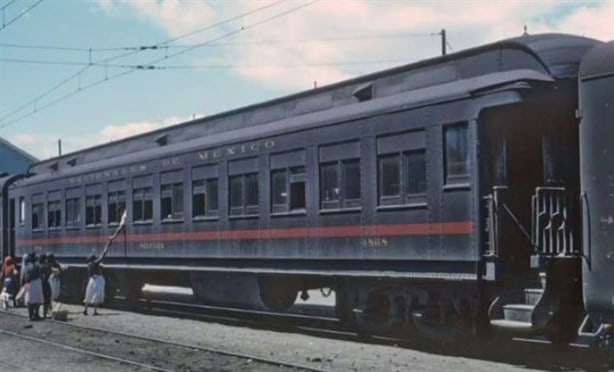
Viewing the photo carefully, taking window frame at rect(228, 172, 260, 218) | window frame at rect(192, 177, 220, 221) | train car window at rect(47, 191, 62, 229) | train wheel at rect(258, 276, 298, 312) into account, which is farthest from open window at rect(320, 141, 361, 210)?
train car window at rect(47, 191, 62, 229)

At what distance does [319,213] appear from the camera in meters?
16.8

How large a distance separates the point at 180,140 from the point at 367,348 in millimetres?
9775

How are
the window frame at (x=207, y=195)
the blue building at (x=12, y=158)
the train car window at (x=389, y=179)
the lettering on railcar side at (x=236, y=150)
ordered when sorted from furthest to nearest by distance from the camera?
1. the blue building at (x=12, y=158)
2. the window frame at (x=207, y=195)
3. the lettering on railcar side at (x=236, y=150)
4. the train car window at (x=389, y=179)

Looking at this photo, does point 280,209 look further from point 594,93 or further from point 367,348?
point 594,93

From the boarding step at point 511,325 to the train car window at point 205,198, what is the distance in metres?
8.59

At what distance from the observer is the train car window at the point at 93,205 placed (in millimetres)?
25938

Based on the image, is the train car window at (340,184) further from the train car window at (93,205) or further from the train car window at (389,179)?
the train car window at (93,205)

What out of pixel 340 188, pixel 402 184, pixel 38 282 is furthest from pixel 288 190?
pixel 38 282

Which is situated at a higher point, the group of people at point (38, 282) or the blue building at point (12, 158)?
the blue building at point (12, 158)

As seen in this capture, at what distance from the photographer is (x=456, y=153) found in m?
13.8

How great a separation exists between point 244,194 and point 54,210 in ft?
37.7

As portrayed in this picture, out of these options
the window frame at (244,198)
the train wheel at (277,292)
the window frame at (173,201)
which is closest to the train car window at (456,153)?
the window frame at (244,198)

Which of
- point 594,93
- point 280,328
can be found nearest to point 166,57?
point 280,328

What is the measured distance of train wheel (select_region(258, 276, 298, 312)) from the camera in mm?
19094
